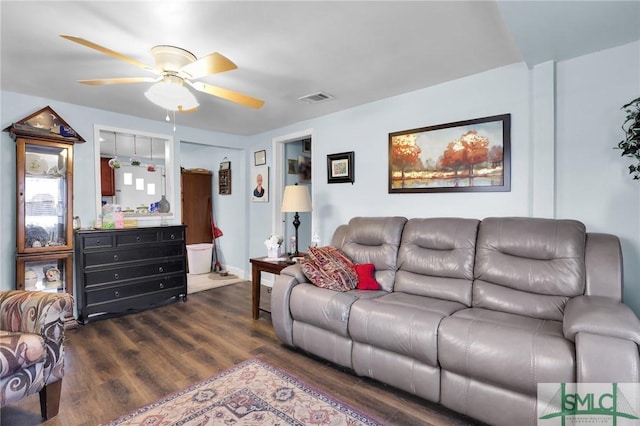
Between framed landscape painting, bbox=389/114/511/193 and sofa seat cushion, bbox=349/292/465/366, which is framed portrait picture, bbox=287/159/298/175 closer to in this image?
framed landscape painting, bbox=389/114/511/193

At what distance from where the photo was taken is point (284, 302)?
104 inches

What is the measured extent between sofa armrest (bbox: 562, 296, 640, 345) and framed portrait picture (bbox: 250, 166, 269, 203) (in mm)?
3849

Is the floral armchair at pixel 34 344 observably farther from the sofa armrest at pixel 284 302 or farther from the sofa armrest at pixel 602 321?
the sofa armrest at pixel 602 321

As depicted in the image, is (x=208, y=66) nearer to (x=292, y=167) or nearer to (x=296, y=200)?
(x=296, y=200)

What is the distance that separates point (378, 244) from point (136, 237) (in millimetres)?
2769

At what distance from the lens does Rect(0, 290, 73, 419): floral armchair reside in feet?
5.40

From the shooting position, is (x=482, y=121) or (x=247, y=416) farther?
(x=482, y=121)

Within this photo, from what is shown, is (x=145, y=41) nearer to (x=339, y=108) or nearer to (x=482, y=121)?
(x=339, y=108)

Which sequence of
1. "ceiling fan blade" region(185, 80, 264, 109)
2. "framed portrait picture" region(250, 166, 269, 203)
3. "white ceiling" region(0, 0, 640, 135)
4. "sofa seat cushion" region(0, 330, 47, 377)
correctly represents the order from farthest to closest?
"framed portrait picture" region(250, 166, 269, 203) → "ceiling fan blade" region(185, 80, 264, 109) → "white ceiling" region(0, 0, 640, 135) → "sofa seat cushion" region(0, 330, 47, 377)

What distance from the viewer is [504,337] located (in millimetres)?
1644

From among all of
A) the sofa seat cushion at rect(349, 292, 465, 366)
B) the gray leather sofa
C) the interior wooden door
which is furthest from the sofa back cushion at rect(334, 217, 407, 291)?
the interior wooden door

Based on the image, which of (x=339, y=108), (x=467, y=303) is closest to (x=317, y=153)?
(x=339, y=108)

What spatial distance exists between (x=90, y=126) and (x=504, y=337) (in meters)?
4.39

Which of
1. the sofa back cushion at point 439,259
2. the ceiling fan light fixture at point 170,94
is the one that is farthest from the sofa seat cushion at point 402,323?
the ceiling fan light fixture at point 170,94
